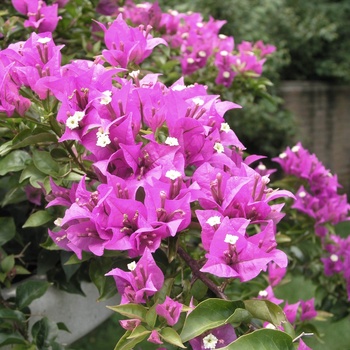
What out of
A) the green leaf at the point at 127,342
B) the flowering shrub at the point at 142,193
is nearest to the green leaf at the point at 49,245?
the flowering shrub at the point at 142,193

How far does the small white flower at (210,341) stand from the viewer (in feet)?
1.88

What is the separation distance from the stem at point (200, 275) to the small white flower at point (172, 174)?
0.36ft

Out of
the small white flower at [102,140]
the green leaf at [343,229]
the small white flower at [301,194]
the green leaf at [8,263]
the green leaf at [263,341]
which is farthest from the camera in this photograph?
the green leaf at [343,229]

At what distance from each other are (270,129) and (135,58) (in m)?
3.07

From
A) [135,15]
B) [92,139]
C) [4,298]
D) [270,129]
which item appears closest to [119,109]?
[92,139]

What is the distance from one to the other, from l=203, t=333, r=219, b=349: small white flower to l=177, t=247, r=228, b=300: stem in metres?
0.05

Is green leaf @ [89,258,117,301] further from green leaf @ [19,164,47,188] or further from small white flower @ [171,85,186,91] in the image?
small white flower @ [171,85,186,91]

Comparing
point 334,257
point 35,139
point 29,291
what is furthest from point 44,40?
point 334,257

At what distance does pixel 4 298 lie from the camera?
86 cm

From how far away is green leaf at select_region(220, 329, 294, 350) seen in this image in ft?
1.68

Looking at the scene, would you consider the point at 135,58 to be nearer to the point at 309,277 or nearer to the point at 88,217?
the point at 88,217

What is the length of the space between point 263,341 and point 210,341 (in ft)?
0.24

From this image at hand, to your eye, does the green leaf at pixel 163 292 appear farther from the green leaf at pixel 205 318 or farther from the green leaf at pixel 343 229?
the green leaf at pixel 343 229

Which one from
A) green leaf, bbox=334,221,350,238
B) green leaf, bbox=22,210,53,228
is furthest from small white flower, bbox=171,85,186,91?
green leaf, bbox=334,221,350,238
